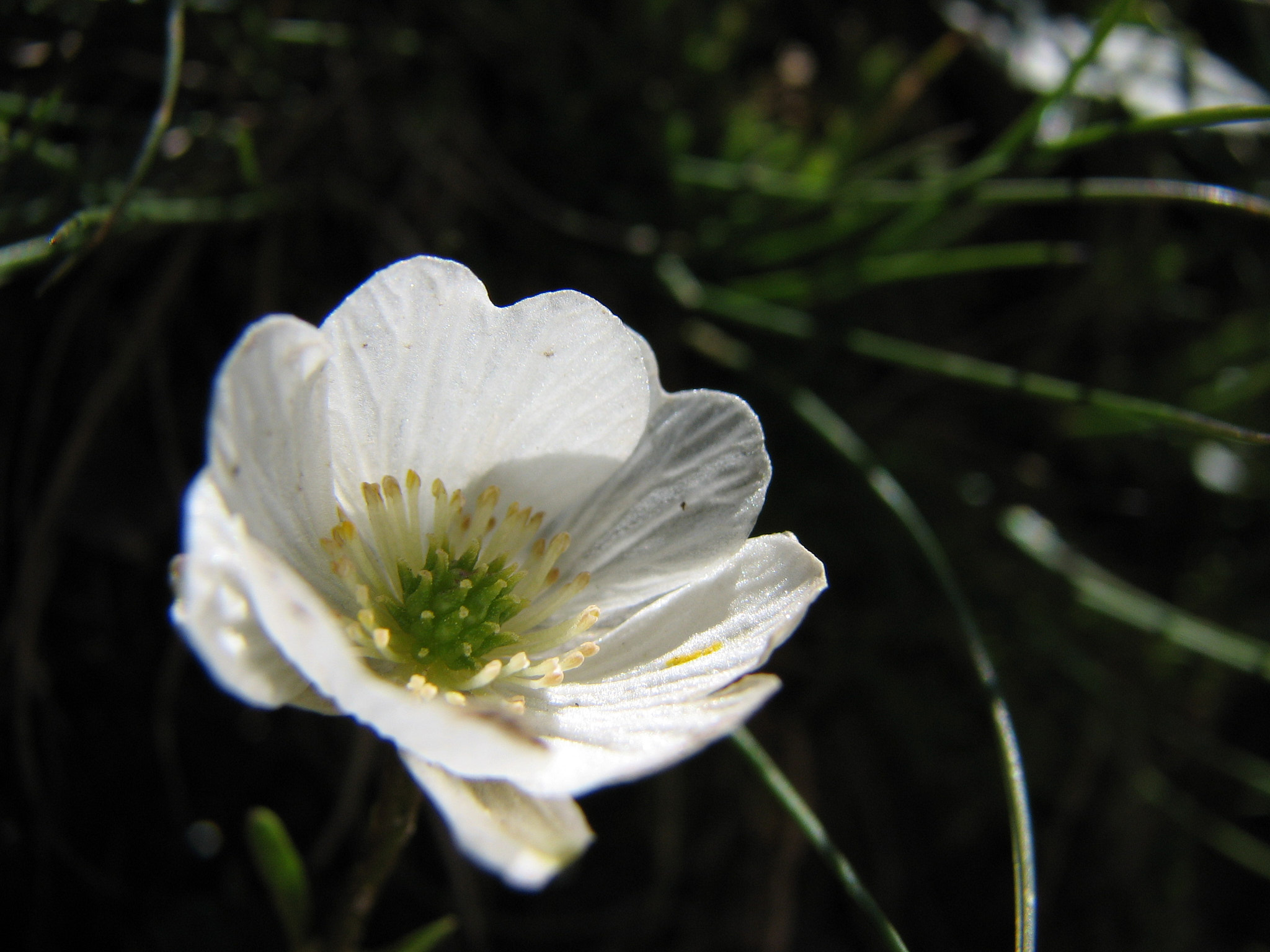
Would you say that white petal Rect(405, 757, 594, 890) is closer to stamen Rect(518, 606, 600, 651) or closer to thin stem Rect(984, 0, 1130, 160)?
stamen Rect(518, 606, 600, 651)

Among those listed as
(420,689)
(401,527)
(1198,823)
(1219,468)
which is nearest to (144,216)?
(401,527)

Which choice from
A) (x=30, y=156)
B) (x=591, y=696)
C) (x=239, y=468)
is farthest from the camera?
(x=30, y=156)

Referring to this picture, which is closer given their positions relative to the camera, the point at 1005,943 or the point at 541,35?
the point at 541,35

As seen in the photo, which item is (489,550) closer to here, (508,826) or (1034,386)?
(508,826)

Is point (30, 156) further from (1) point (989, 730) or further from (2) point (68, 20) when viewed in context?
(1) point (989, 730)

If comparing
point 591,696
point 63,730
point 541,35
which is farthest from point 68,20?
point 591,696

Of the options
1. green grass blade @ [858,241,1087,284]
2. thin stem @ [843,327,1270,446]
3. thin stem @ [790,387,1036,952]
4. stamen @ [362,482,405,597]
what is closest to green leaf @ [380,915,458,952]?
stamen @ [362,482,405,597]
